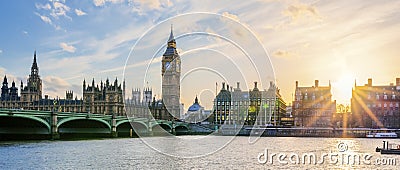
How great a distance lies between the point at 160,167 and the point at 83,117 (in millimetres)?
36659

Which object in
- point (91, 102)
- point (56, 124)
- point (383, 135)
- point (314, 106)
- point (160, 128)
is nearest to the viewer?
point (56, 124)

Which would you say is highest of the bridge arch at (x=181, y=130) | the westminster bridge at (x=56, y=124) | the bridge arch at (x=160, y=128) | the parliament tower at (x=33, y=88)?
the parliament tower at (x=33, y=88)

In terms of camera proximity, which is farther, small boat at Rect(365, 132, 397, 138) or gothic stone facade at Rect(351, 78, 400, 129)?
gothic stone facade at Rect(351, 78, 400, 129)

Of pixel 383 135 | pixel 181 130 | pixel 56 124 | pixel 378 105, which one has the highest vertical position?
pixel 378 105

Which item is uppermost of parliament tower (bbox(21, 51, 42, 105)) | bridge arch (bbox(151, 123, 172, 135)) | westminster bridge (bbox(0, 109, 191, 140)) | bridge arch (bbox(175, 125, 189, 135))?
parliament tower (bbox(21, 51, 42, 105))

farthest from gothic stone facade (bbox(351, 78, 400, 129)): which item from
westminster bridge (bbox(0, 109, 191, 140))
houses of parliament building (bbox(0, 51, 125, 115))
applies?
houses of parliament building (bbox(0, 51, 125, 115))

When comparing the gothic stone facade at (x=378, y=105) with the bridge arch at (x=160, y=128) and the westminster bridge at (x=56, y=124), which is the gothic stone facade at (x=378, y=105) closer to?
the bridge arch at (x=160, y=128)

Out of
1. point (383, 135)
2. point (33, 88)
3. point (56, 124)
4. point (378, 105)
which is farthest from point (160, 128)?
point (33, 88)

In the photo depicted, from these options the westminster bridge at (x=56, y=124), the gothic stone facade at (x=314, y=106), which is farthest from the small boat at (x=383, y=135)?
the westminster bridge at (x=56, y=124)

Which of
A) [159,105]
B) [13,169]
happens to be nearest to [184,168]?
[13,169]

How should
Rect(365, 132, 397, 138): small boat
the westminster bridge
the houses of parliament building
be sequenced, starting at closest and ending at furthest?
the westminster bridge → Rect(365, 132, 397, 138): small boat → the houses of parliament building

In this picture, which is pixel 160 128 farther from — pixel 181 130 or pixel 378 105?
pixel 378 105

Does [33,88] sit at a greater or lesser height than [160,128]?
greater

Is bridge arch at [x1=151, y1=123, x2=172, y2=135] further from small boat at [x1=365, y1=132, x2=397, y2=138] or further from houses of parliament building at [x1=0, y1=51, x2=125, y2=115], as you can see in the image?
small boat at [x1=365, y1=132, x2=397, y2=138]
